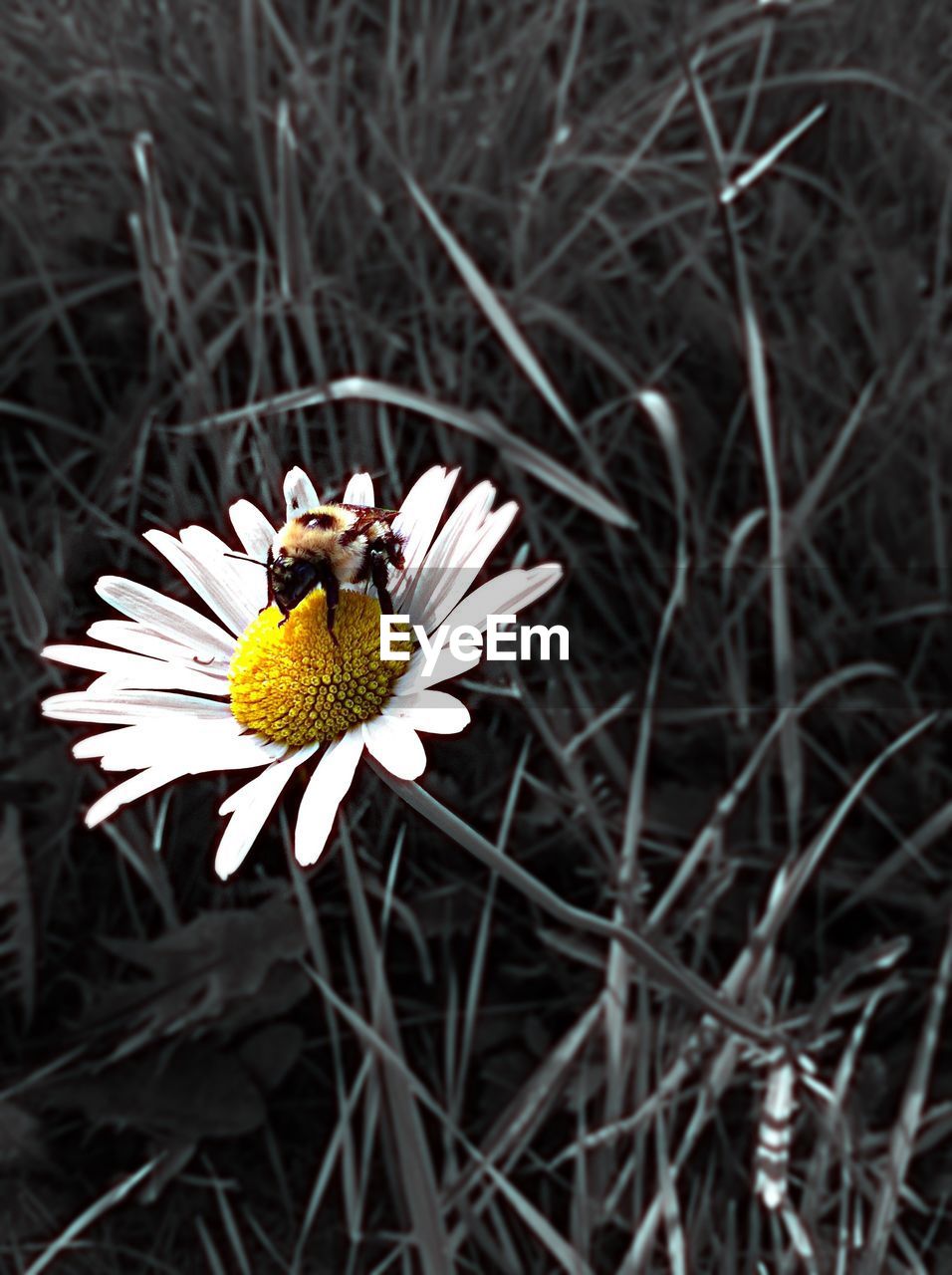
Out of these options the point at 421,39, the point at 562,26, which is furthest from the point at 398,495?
the point at 562,26

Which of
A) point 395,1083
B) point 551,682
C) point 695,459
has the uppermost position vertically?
point 695,459

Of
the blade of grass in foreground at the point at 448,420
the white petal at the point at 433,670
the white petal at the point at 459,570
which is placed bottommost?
the white petal at the point at 433,670

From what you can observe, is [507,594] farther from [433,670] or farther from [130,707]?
[130,707]

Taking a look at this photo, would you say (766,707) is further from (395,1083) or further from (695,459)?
(395,1083)

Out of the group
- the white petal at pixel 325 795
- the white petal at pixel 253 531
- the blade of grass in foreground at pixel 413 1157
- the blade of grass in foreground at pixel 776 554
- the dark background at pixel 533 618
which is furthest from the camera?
the blade of grass in foreground at pixel 776 554

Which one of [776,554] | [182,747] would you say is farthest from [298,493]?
[776,554]

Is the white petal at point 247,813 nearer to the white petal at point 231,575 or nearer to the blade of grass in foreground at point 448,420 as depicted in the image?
the white petal at point 231,575

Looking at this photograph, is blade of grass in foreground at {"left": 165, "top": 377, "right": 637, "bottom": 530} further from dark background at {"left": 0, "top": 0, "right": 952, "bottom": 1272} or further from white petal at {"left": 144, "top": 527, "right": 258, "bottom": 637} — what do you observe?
white petal at {"left": 144, "top": 527, "right": 258, "bottom": 637}

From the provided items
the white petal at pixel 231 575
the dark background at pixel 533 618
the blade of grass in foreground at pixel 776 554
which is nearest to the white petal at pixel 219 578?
the white petal at pixel 231 575
